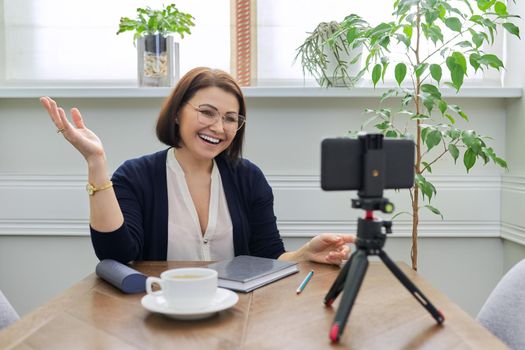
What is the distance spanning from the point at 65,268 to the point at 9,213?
1.01 feet

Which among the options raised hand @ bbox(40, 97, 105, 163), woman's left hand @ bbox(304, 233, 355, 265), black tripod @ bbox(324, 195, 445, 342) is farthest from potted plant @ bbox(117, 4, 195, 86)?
black tripod @ bbox(324, 195, 445, 342)

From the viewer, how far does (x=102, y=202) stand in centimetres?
134

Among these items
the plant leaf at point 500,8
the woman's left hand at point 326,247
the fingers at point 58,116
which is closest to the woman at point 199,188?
the woman's left hand at point 326,247

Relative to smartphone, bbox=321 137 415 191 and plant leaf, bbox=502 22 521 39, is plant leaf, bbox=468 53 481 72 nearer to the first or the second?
plant leaf, bbox=502 22 521 39

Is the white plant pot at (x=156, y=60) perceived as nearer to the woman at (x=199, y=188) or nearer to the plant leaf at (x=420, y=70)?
the woman at (x=199, y=188)

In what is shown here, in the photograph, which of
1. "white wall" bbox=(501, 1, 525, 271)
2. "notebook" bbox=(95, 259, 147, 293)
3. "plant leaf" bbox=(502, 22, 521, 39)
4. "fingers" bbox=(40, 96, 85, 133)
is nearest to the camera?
"notebook" bbox=(95, 259, 147, 293)

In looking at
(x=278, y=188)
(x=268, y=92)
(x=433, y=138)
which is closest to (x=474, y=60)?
(x=433, y=138)

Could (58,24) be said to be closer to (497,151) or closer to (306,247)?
(306,247)

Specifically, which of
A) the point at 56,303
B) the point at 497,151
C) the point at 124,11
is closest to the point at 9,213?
the point at 124,11

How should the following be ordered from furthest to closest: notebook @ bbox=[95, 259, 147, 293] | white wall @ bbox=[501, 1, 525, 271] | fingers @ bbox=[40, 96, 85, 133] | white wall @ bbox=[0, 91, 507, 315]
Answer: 1. white wall @ bbox=[0, 91, 507, 315]
2. white wall @ bbox=[501, 1, 525, 271]
3. fingers @ bbox=[40, 96, 85, 133]
4. notebook @ bbox=[95, 259, 147, 293]

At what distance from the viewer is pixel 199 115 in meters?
1.72

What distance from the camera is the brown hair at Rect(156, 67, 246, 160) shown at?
1.75m

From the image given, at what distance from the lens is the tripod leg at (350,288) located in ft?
2.74

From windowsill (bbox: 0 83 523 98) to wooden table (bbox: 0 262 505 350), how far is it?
3.66 feet
